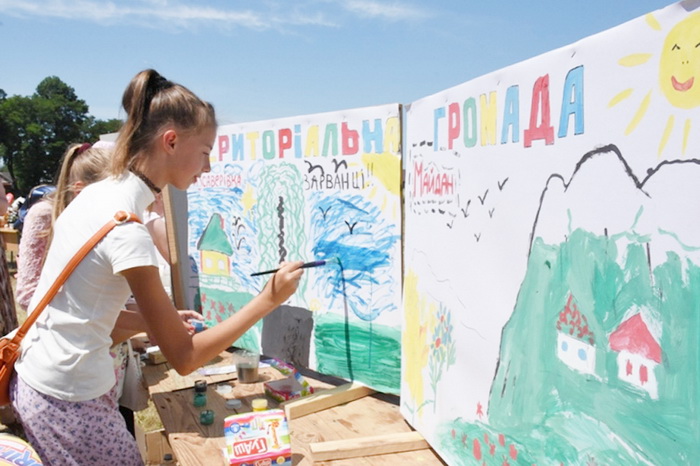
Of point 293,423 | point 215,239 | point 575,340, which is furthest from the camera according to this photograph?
point 215,239

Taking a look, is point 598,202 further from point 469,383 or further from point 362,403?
point 362,403

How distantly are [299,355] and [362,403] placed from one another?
1.14ft

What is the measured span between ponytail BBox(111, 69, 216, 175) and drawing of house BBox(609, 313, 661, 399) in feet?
3.57

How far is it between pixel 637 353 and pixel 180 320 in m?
0.94

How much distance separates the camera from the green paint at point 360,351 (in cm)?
191

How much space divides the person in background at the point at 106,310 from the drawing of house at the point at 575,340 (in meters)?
0.73

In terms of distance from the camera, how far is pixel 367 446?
1.62m

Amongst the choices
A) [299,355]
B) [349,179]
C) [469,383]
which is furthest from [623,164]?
[299,355]

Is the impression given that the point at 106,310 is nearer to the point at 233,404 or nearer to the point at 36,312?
the point at 36,312

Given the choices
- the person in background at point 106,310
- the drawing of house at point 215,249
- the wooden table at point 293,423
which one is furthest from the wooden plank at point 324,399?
the drawing of house at point 215,249

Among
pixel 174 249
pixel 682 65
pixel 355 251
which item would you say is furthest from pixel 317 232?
pixel 682 65

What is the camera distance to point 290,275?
1579 mm

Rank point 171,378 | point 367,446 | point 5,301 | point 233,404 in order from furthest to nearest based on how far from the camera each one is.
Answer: point 5,301 → point 171,378 → point 233,404 → point 367,446

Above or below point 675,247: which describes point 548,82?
above
